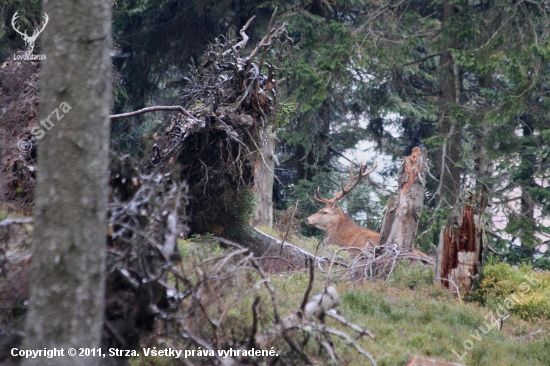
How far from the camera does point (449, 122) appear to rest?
19344mm

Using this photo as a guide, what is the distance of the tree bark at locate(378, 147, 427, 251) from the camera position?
1166 centimetres

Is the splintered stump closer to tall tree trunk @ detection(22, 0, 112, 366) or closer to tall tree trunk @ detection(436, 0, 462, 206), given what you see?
tall tree trunk @ detection(22, 0, 112, 366)

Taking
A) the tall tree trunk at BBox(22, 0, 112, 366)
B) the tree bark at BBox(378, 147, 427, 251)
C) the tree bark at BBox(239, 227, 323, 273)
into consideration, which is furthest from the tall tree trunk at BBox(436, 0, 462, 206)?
the tall tree trunk at BBox(22, 0, 112, 366)

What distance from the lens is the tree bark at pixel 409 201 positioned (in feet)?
38.3

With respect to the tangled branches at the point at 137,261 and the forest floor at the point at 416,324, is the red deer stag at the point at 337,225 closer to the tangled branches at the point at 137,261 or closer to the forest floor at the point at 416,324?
the forest floor at the point at 416,324

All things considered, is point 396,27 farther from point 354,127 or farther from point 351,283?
point 351,283

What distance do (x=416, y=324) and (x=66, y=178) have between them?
17.4 ft

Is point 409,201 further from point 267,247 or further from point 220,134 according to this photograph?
point 220,134

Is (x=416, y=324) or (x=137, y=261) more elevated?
(x=137, y=261)

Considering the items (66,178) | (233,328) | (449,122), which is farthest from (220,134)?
(449,122)

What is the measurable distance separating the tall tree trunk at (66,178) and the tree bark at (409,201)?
29.0 feet

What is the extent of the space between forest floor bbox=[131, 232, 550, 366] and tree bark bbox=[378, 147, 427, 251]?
58.5 inches

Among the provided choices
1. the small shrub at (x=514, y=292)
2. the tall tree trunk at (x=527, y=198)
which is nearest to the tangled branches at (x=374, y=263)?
the small shrub at (x=514, y=292)

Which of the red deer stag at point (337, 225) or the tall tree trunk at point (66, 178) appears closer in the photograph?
the tall tree trunk at point (66, 178)
